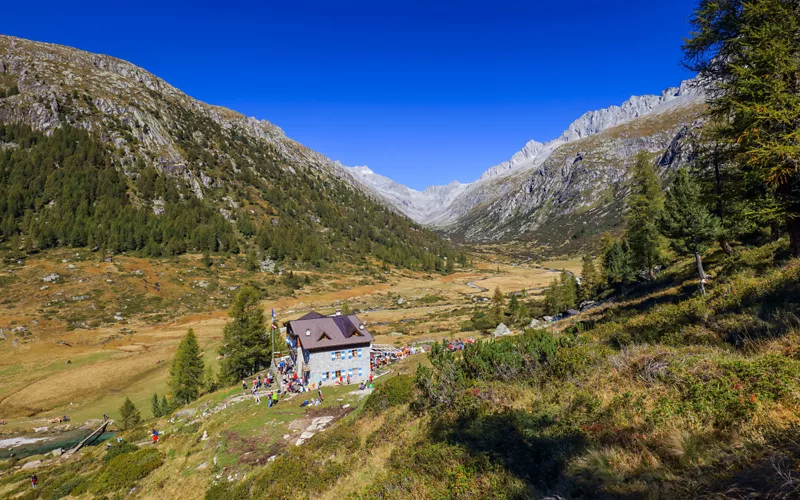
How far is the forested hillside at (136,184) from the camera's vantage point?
357ft

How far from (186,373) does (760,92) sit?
5420cm

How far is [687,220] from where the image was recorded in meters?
28.3

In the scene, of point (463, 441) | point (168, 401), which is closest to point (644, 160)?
point (463, 441)

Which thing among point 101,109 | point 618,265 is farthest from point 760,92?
point 101,109

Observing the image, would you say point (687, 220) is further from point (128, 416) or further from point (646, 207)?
point (128, 416)

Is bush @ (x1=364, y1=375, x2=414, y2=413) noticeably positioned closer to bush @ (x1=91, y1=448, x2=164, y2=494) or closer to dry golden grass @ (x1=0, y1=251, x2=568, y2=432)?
bush @ (x1=91, y1=448, x2=164, y2=494)

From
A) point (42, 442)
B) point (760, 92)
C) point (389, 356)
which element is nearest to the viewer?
point (760, 92)

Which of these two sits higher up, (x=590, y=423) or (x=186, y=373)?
(x=590, y=423)

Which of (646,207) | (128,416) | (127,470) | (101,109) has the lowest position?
(128,416)

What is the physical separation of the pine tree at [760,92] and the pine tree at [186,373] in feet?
170

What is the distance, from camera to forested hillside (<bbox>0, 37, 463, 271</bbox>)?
4284 inches

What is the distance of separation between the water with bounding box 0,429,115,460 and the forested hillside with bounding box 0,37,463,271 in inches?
3081

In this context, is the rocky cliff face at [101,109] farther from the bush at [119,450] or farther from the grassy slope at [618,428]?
the grassy slope at [618,428]

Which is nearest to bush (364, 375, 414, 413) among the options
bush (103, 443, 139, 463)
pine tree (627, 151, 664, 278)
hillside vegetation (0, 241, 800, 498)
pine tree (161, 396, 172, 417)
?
hillside vegetation (0, 241, 800, 498)
